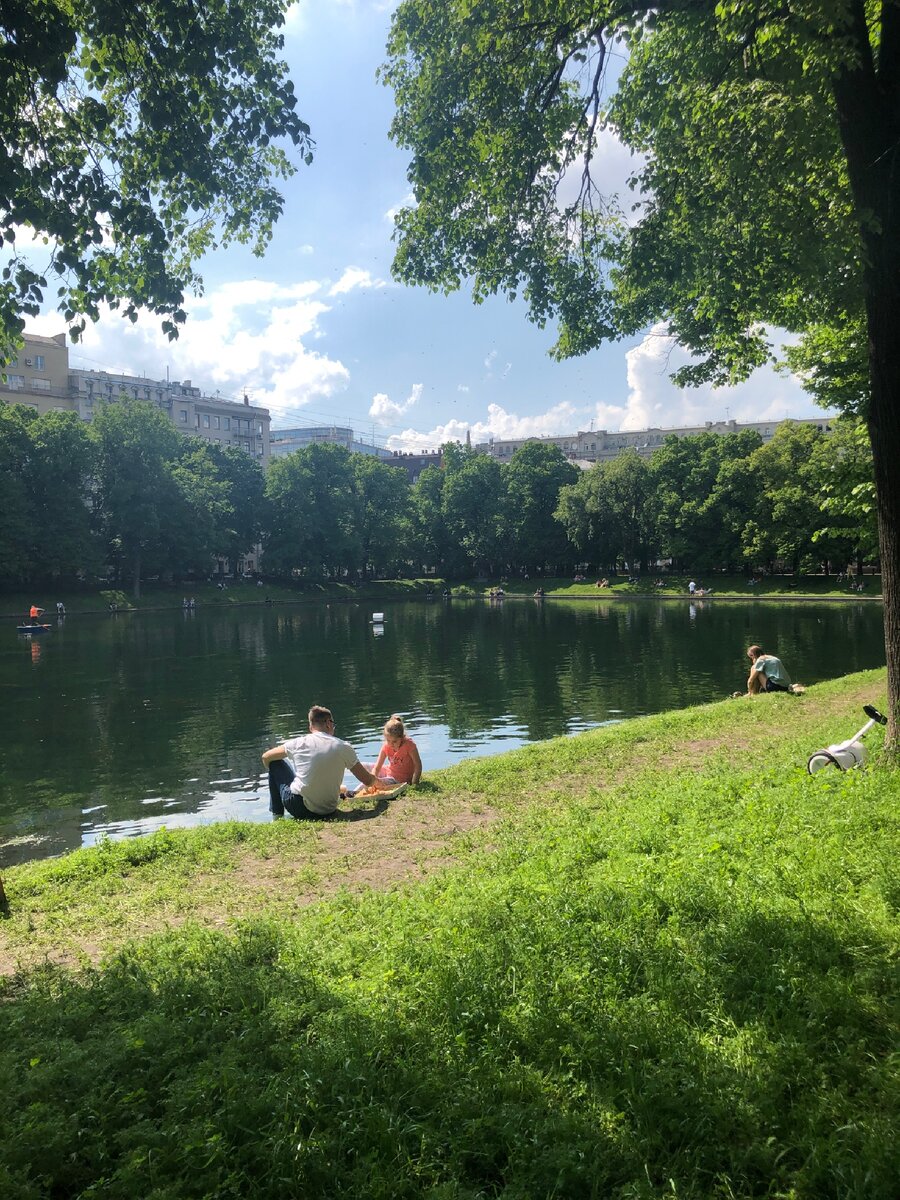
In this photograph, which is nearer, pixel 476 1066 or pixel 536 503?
pixel 476 1066

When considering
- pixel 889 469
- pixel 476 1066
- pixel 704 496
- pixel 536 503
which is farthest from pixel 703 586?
pixel 476 1066

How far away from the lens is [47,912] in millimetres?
7305

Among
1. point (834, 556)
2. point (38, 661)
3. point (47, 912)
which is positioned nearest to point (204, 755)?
point (47, 912)

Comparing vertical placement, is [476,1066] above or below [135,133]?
below

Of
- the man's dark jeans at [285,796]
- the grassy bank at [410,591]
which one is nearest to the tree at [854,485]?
the man's dark jeans at [285,796]

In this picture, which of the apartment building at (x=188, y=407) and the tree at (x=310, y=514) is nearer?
the tree at (x=310, y=514)

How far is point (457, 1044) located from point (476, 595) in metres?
95.0

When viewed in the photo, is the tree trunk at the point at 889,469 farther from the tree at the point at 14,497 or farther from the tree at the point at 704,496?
the tree at the point at 704,496

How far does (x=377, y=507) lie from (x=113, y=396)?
1714 inches

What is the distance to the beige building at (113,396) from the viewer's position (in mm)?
104625

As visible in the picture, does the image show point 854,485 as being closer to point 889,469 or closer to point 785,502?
point 889,469

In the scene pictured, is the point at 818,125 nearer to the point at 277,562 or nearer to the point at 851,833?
the point at 851,833

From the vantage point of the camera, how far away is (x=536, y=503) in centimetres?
10694

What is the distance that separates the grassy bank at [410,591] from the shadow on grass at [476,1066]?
233 feet
